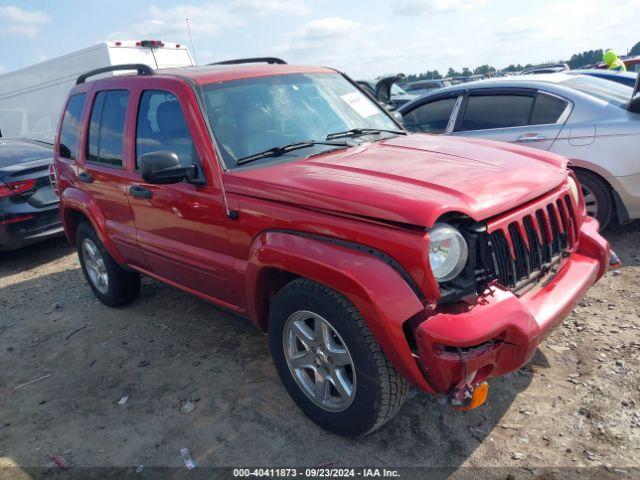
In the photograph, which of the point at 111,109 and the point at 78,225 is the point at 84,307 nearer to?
the point at 78,225

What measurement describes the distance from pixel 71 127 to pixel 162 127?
1.70m

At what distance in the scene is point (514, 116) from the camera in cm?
551

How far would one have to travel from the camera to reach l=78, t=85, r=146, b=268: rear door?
3998mm

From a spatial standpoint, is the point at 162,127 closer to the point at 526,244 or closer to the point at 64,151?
the point at 64,151

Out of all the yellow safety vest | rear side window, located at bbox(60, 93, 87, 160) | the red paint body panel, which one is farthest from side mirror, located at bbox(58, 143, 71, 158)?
the yellow safety vest

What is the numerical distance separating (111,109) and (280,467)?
3.07m

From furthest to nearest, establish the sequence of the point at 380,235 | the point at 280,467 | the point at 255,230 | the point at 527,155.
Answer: the point at 527,155 → the point at 255,230 → the point at 280,467 → the point at 380,235

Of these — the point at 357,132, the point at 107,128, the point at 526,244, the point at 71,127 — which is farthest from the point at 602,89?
the point at 71,127

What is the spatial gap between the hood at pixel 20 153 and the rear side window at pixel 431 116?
504cm

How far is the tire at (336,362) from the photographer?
2.52 metres

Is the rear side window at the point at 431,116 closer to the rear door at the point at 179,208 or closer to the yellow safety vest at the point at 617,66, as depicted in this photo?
the rear door at the point at 179,208

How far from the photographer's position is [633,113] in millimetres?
4949

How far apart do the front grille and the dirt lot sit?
31.7 inches

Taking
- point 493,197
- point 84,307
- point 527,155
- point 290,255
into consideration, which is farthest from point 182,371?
point 527,155
